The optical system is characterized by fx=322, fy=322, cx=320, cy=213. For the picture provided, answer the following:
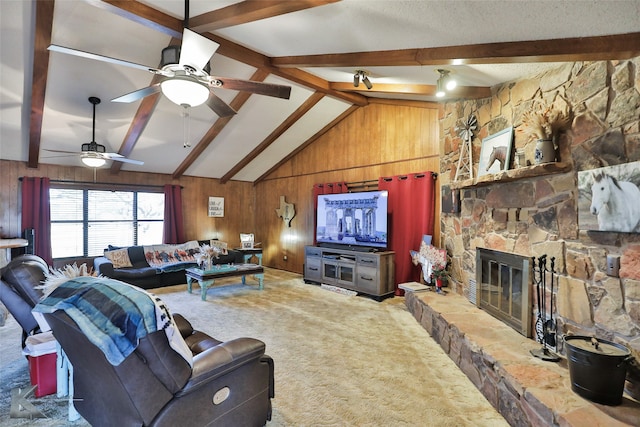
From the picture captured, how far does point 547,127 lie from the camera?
Result: 248 cm

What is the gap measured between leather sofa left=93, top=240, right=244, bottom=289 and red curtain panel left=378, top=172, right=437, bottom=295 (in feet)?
11.9

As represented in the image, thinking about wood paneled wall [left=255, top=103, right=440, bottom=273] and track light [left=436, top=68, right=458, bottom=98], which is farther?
wood paneled wall [left=255, top=103, right=440, bottom=273]

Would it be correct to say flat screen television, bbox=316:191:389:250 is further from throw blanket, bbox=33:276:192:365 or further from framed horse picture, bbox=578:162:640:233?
throw blanket, bbox=33:276:192:365

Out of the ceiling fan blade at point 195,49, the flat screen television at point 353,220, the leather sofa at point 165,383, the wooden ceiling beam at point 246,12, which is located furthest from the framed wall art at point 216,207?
the leather sofa at point 165,383

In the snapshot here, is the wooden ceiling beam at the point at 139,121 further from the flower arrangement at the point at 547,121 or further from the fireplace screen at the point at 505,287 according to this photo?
the fireplace screen at the point at 505,287

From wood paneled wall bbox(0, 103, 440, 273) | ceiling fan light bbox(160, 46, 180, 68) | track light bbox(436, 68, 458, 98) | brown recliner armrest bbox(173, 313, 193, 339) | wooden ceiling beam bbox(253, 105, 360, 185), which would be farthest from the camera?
wooden ceiling beam bbox(253, 105, 360, 185)

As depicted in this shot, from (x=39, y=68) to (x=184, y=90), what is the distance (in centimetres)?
236

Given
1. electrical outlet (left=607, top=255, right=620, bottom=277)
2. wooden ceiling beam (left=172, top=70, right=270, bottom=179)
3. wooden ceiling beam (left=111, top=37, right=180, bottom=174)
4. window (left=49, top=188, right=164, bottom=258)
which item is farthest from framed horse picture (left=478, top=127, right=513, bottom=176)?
window (left=49, top=188, right=164, bottom=258)

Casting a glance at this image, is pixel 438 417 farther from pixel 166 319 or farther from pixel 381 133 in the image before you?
pixel 381 133

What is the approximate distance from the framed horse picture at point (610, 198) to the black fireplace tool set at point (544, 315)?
44 cm

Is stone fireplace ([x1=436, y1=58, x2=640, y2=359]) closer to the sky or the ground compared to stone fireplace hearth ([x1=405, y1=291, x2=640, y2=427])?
closer to the sky

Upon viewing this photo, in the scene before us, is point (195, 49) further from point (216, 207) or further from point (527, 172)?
point (216, 207)

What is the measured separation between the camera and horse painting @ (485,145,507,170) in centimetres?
311

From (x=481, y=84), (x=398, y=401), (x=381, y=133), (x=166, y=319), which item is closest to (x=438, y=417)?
(x=398, y=401)
